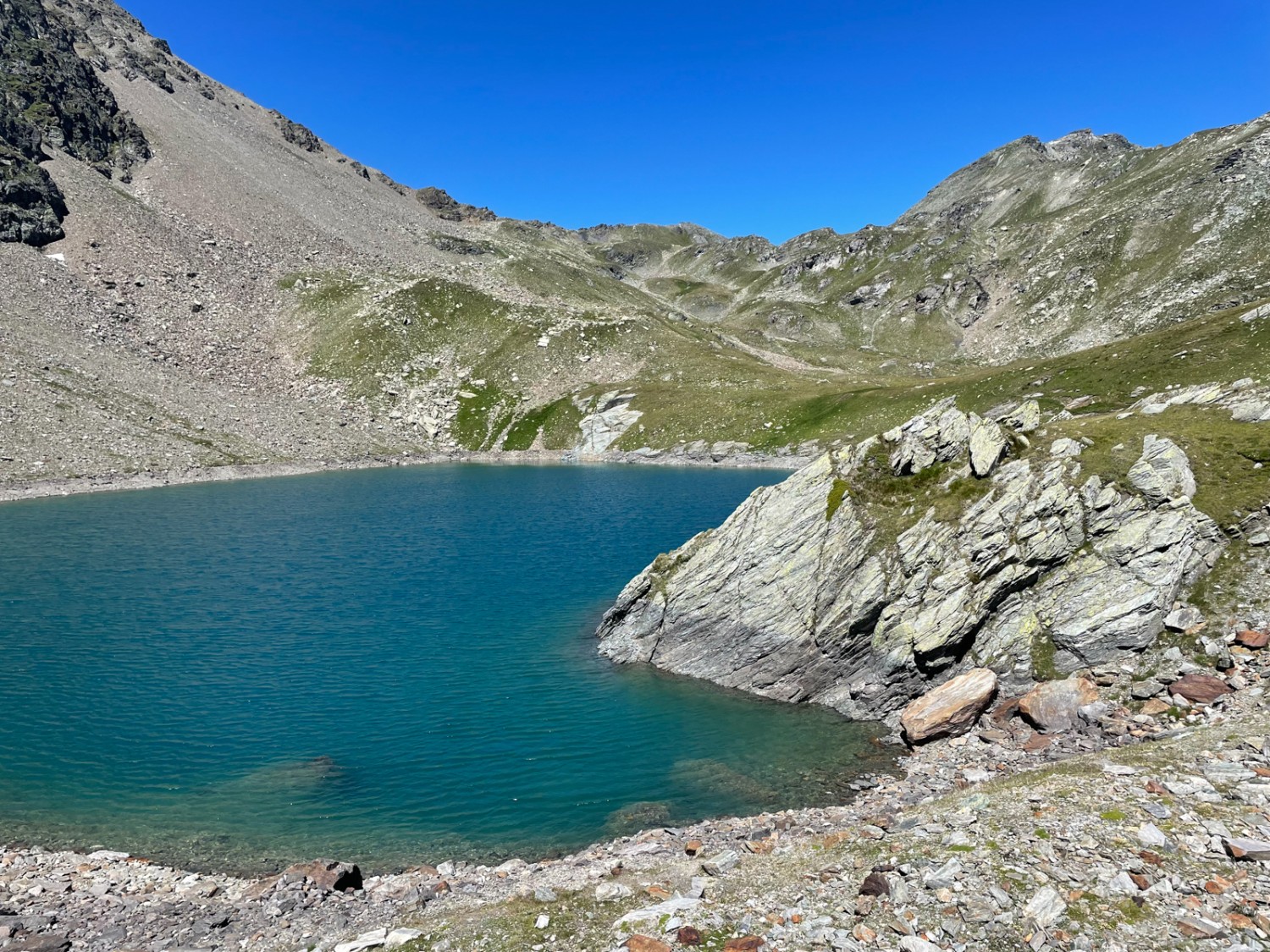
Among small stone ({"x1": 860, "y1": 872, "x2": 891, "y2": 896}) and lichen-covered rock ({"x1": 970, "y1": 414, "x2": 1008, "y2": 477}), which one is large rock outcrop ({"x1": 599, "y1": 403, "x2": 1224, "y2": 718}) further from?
small stone ({"x1": 860, "y1": 872, "x2": 891, "y2": 896})

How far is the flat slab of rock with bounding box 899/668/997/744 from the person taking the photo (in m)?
30.4

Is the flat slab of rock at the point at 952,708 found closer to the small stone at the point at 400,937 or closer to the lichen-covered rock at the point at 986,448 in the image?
the lichen-covered rock at the point at 986,448

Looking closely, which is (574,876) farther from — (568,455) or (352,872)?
(568,455)

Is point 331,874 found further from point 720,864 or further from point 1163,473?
point 1163,473

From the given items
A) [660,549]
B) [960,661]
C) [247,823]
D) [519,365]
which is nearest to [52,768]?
[247,823]

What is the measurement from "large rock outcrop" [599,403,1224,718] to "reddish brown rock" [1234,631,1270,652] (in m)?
2.70

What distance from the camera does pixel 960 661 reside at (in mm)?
33938

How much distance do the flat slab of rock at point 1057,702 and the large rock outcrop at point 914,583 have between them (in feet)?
6.56

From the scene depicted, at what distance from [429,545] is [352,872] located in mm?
50281

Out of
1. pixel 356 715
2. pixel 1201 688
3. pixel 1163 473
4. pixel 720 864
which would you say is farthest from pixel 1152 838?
pixel 356 715

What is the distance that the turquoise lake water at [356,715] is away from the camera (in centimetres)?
2591

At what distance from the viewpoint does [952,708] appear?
A: 100.0 ft

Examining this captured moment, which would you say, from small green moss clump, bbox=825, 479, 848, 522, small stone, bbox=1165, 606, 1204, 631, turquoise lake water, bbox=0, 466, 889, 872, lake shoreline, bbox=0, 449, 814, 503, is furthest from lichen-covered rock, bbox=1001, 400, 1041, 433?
lake shoreline, bbox=0, 449, 814, 503

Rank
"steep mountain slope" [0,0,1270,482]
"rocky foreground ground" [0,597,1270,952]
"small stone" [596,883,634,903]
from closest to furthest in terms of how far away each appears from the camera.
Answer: "rocky foreground ground" [0,597,1270,952] < "small stone" [596,883,634,903] < "steep mountain slope" [0,0,1270,482]
